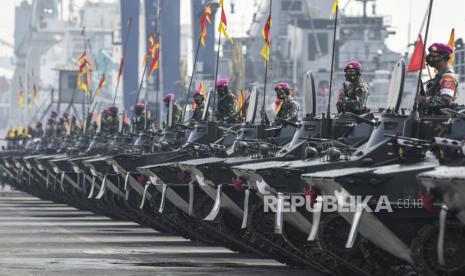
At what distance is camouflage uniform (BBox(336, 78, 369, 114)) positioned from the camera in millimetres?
→ 20000

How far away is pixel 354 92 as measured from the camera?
20062 millimetres

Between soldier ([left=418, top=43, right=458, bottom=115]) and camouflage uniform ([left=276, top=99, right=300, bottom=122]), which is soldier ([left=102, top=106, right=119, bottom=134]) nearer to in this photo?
camouflage uniform ([left=276, top=99, right=300, bottom=122])

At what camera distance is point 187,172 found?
74.4ft

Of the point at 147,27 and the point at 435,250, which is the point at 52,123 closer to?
the point at 147,27

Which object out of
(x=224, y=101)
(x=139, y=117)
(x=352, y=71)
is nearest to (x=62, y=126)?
(x=139, y=117)

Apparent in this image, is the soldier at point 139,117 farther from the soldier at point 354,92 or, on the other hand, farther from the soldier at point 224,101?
the soldier at point 354,92

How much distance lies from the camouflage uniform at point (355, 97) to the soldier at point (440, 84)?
3.41 metres

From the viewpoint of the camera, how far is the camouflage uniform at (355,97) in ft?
65.6

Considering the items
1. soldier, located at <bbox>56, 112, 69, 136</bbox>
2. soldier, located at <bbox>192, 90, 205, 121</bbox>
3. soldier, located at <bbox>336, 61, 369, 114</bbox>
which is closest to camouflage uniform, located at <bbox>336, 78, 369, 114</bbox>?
soldier, located at <bbox>336, 61, 369, 114</bbox>

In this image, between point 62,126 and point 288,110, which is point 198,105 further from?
point 62,126

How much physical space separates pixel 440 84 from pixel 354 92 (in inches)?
143

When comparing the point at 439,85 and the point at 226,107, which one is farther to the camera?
the point at 226,107

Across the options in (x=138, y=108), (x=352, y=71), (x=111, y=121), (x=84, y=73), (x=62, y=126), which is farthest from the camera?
(x=84, y=73)

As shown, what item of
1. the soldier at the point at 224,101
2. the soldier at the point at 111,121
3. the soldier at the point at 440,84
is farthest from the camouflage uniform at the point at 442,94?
the soldier at the point at 111,121
